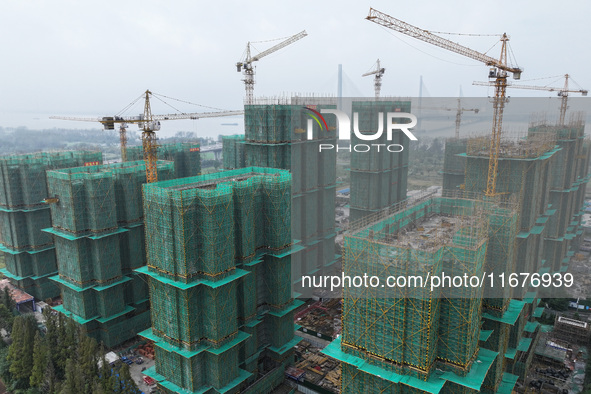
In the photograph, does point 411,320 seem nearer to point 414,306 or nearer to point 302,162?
point 414,306

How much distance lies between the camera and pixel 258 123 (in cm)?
5450

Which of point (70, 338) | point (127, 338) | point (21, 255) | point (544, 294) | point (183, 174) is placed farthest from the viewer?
point (183, 174)

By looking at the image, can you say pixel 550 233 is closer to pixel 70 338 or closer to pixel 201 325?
pixel 201 325

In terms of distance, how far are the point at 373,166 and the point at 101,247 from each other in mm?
41722

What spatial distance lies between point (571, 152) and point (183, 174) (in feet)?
214

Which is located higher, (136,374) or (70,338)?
(70,338)

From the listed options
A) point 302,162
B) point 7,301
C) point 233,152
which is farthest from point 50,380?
point 233,152

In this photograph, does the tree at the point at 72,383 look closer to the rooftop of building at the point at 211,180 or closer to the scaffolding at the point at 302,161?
the rooftop of building at the point at 211,180

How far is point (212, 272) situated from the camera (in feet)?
119

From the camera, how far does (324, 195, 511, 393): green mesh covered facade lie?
29.0 metres

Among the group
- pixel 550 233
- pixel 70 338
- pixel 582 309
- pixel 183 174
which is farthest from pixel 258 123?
pixel 582 309

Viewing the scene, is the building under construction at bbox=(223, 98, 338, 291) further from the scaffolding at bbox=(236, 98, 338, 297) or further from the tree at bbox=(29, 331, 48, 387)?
the tree at bbox=(29, 331, 48, 387)

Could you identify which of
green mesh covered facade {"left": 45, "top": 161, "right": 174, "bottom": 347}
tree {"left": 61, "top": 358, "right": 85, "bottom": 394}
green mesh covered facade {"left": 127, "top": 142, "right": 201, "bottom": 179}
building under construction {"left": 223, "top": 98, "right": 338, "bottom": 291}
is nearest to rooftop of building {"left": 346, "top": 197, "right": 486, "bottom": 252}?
building under construction {"left": 223, "top": 98, "right": 338, "bottom": 291}

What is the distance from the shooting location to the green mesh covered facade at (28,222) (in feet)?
183
